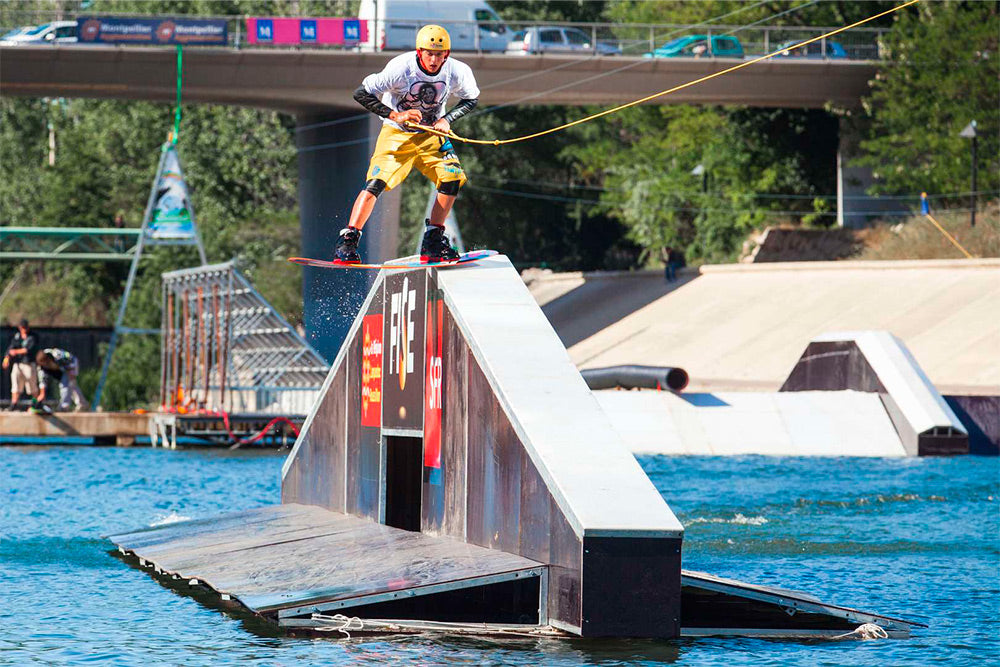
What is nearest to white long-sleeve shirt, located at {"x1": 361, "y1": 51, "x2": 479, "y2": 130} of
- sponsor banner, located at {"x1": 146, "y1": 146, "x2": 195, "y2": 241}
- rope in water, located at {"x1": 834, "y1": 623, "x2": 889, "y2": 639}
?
rope in water, located at {"x1": 834, "y1": 623, "x2": 889, "y2": 639}

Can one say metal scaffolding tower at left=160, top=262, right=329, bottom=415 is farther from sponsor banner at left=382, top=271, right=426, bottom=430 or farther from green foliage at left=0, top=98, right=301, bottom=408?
green foliage at left=0, top=98, right=301, bottom=408

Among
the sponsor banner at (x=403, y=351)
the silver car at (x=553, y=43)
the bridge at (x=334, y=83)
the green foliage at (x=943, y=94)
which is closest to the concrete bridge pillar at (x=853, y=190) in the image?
the bridge at (x=334, y=83)

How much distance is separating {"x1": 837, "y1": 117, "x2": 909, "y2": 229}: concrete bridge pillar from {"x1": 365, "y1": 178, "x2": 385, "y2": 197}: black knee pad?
48650 millimetres

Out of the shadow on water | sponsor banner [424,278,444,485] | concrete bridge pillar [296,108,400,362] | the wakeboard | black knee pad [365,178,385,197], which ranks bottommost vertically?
the shadow on water

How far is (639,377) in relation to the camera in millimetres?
33312

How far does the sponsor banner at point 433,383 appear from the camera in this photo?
13555 mm

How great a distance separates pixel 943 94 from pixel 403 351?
135 feet

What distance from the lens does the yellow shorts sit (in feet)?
47.4

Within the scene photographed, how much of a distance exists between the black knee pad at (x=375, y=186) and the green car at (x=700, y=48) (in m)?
41.4

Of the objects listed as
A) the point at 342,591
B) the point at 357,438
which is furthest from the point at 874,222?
the point at 342,591

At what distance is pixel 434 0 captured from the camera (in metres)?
53.4

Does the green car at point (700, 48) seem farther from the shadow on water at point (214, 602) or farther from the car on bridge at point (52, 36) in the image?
the shadow on water at point (214, 602)

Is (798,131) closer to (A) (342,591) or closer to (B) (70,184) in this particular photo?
(B) (70,184)

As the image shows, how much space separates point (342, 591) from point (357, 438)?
175 inches
